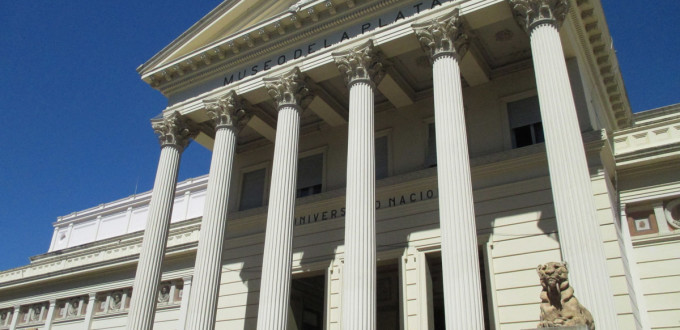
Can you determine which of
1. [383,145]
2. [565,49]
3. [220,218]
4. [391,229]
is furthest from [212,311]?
[565,49]

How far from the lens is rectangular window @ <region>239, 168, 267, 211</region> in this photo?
26172mm

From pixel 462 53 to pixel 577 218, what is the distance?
7.06m

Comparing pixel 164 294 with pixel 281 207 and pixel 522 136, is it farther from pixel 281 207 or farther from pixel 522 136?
pixel 522 136

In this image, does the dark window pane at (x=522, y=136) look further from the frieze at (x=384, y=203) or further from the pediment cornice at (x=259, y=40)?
the pediment cornice at (x=259, y=40)

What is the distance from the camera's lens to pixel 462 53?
18625 millimetres

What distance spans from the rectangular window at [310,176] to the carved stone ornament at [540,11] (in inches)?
419

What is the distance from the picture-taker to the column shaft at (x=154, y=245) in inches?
802

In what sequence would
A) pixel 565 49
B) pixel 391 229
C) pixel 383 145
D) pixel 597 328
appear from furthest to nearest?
pixel 383 145
pixel 391 229
pixel 565 49
pixel 597 328

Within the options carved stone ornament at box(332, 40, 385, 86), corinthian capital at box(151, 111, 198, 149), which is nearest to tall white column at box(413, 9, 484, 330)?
carved stone ornament at box(332, 40, 385, 86)

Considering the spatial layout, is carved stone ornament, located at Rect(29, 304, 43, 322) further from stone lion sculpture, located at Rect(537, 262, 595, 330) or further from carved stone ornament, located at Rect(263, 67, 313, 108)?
stone lion sculpture, located at Rect(537, 262, 595, 330)

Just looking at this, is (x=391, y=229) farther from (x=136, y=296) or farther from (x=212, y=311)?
(x=136, y=296)

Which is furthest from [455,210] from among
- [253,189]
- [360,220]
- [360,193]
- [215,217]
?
[253,189]

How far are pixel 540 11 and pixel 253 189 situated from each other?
14734 millimetres

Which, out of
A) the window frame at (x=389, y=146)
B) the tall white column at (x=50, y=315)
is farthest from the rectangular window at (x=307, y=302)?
the tall white column at (x=50, y=315)
